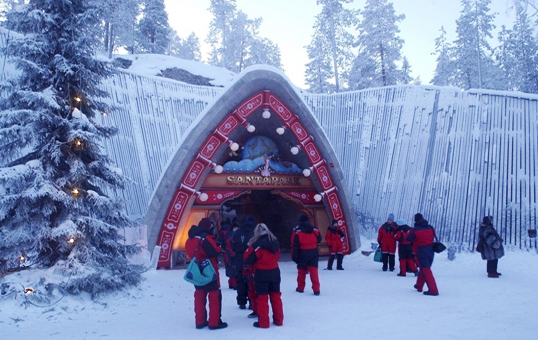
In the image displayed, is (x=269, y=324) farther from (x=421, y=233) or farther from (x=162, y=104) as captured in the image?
(x=162, y=104)

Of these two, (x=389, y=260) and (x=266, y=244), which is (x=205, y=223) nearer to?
(x=266, y=244)

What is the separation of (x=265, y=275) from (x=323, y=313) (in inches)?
56.9

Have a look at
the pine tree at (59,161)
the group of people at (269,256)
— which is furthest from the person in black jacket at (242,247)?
the pine tree at (59,161)

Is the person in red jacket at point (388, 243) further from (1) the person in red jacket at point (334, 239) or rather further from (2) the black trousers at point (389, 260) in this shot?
(1) the person in red jacket at point (334, 239)

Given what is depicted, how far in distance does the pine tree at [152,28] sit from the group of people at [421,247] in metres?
31.1

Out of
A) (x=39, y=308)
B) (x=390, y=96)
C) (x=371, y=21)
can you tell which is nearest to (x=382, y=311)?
(x=39, y=308)

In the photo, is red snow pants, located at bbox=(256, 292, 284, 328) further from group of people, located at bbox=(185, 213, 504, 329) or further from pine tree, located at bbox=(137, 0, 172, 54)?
pine tree, located at bbox=(137, 0, 172, 54)

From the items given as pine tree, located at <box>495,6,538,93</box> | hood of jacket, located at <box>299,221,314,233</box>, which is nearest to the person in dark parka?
hood of jacket, located at <box>299,221,314,233</box>

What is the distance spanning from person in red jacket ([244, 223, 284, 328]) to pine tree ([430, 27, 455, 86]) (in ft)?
108

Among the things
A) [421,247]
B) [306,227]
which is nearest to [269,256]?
[306,227]

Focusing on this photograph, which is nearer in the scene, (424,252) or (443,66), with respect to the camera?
(424,252)

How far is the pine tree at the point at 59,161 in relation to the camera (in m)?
7.67

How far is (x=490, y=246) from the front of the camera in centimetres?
1041

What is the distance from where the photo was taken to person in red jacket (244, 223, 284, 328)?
6121 millimetres
